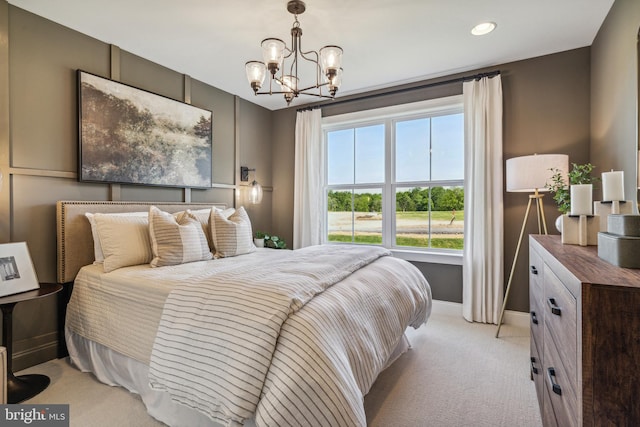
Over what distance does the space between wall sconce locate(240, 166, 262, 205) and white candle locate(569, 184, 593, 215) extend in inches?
131

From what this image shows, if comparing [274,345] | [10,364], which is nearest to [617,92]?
[274,345]

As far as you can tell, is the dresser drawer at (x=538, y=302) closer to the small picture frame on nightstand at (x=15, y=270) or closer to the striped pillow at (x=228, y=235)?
the striped pillow at (x=228, y=235)

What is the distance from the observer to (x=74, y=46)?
2.55 metres

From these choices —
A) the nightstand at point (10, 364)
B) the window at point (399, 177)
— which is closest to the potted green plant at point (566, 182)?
the window at point (399, 177)

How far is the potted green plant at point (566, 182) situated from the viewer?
2.28m

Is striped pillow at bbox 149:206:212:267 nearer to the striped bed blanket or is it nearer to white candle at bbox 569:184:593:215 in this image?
the striped bed blanket

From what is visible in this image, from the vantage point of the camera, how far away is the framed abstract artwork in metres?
2.61

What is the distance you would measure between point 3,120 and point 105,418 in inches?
83.3

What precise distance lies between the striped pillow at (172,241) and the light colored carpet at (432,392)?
0.92 metres

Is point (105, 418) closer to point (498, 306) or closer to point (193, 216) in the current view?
point (193, 216)

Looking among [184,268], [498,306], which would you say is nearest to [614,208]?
[498,306]

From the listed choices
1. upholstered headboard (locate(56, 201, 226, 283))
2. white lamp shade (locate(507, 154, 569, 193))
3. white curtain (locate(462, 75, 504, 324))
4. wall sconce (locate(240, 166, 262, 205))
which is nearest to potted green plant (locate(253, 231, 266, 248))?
wall sconce (locate(240, 166, 262, 205))

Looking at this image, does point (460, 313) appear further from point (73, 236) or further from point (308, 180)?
point (73, 236)

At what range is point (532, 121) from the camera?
122 inches
